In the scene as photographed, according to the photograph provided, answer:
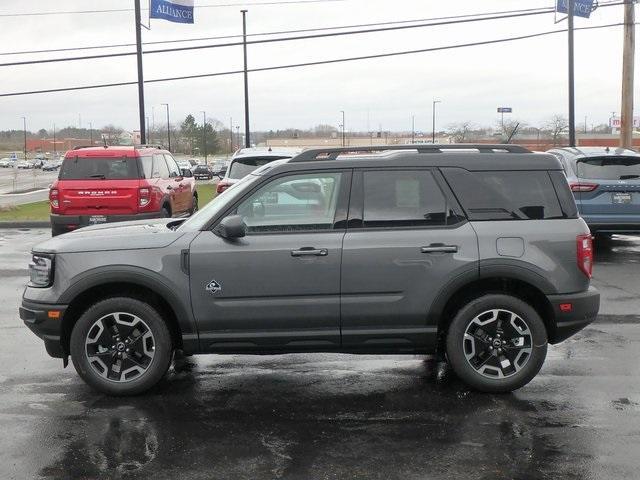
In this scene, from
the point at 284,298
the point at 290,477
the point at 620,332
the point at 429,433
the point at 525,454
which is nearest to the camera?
the point at 290,477

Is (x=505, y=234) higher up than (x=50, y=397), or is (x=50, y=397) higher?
(x=505, y=234)

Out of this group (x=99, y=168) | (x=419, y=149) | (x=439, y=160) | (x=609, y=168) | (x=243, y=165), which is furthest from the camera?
(x=243, y=165)

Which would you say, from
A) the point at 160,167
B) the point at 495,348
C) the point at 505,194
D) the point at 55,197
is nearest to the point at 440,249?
the point at 505,194

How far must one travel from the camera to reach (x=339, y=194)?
5.70 metres

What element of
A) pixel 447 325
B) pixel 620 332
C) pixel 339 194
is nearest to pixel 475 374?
pixel 447 325

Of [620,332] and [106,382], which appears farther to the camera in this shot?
[620,332]

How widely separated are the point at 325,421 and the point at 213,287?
1.27m

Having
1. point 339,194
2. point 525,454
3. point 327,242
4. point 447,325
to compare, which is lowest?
point 525,454

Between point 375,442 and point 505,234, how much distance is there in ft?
6.26

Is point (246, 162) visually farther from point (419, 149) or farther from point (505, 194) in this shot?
point (505, 194)

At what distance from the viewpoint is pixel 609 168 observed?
40.7 ft

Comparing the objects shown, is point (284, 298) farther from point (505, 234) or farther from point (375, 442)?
point (505, 234)

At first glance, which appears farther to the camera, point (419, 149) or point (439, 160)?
point (419, 149)

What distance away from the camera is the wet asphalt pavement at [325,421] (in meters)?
4.32
